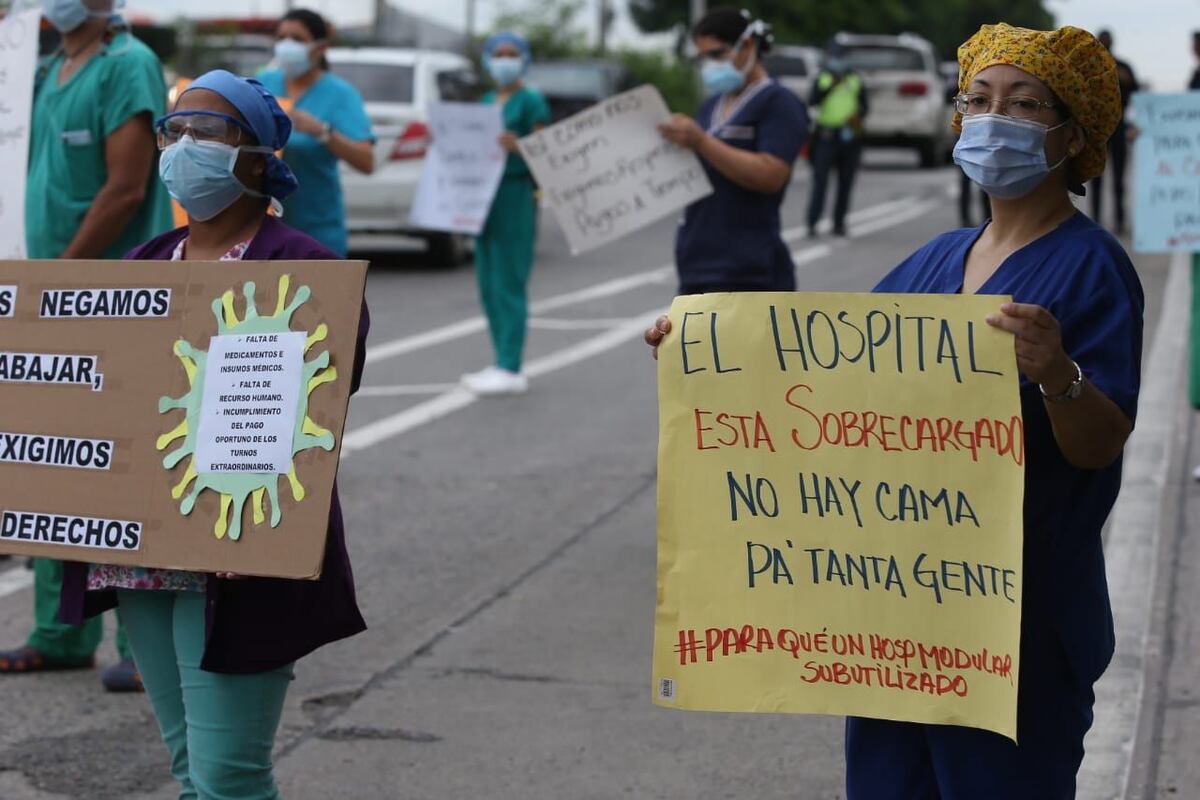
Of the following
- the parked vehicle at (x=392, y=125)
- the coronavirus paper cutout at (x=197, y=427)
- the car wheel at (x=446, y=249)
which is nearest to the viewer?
the coronavirus paper cutout at (x=197, y=427)

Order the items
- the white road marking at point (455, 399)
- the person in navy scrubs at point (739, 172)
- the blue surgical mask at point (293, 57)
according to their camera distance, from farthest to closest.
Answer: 1. the white road marking at point (455, 399)
2. the blue surgical mask at point (293, 57)
3. the person in navy scrubs at point (739, 172)

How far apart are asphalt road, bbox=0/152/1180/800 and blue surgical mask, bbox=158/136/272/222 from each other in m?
1.66

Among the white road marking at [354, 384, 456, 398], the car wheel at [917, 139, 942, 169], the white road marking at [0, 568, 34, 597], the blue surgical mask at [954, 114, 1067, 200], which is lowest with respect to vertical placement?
the car wheel at [917, 139, 942, 169]

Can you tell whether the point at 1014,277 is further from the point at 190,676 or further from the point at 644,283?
the point at 644,283

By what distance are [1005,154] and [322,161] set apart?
16.0 feet

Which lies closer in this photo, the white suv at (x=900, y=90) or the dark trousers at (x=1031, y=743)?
the dark trousers at (x=1031, y=743)

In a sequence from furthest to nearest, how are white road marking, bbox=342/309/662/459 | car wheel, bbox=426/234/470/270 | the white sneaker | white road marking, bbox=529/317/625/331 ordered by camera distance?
car wheel, bbox=426/234/470/270
white road marking, bbox=529/317/625/331
the white sneaker
white road marking, bbox=342/309/662/459

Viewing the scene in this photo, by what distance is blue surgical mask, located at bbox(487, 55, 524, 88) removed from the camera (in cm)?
1072

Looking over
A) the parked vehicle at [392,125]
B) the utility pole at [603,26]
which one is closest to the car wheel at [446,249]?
the parked vehicle at [392,125]

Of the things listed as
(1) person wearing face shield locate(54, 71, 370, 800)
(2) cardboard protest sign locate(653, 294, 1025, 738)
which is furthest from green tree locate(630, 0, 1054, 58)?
(2) cardboard protest sign locate(653, 294, 1025, 738)

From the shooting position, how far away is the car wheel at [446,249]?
16.8 metres

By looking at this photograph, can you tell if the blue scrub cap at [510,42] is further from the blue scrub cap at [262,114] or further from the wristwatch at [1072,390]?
the wristwatch at [1072,390]

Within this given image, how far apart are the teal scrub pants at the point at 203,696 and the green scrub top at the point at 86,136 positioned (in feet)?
7.45

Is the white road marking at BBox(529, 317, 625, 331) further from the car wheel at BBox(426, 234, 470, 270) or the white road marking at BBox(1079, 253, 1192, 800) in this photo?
the white road marking at BBox(1079, 253, 1192, 800)
